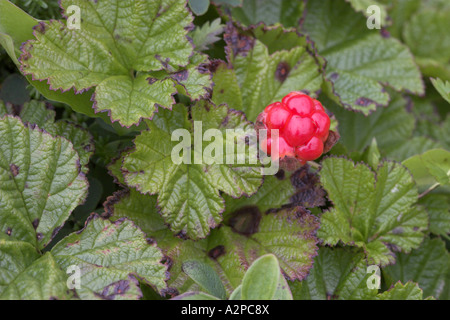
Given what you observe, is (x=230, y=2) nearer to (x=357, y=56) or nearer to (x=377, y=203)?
(x=357, y=56)

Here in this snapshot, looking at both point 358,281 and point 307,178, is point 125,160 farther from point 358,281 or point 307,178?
point 358,281

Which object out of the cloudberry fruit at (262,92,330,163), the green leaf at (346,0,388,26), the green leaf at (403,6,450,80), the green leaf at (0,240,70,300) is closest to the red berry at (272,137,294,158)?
the cloudberry fruit at (262,92,330,163)

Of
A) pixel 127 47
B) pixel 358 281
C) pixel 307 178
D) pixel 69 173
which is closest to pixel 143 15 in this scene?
pixel 127 47

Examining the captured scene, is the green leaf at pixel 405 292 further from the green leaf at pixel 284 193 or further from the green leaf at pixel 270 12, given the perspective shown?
the green leaf at pixel 270 12

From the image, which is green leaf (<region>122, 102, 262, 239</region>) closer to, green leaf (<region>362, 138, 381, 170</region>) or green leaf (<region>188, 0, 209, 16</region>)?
green leaf (<region>188, 0, 209, 16</region>)

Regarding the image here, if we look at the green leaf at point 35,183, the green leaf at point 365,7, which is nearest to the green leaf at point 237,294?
the green leaf at point 35,183

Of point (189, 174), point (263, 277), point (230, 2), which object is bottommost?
point (263, 277)

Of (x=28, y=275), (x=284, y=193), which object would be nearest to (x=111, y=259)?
(x=28, y=275)
